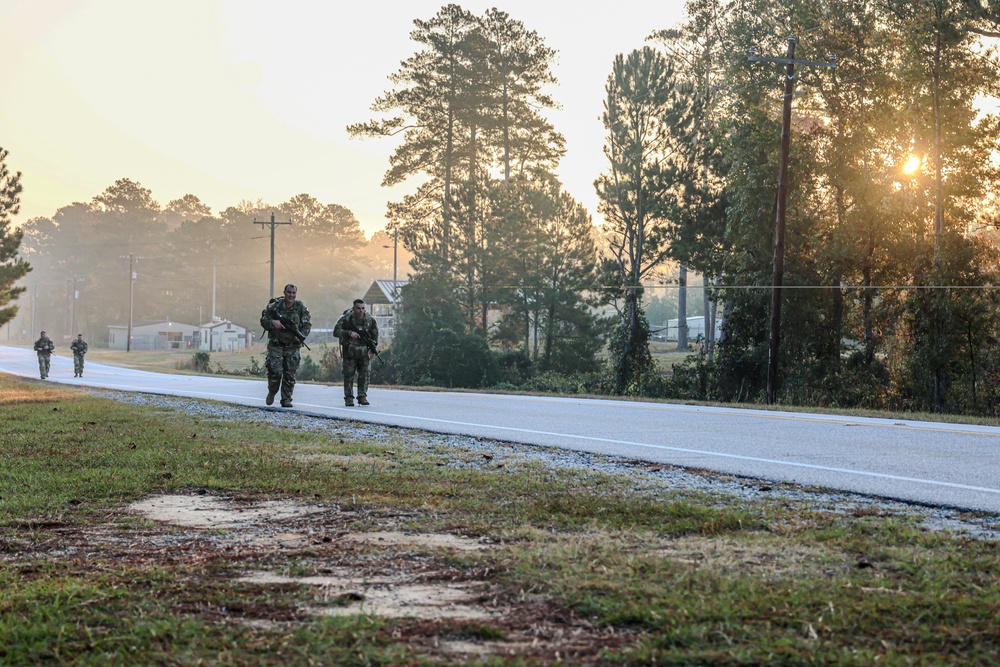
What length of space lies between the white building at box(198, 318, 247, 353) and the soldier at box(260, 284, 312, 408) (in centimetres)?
9459

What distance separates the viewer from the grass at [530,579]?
13.5ft

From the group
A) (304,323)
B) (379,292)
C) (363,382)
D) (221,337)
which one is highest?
(379,292)

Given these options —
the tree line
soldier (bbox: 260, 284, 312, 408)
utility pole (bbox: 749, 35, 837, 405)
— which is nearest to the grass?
soldier (bbox: 260, 284, 312, 408)

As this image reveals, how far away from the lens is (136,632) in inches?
172

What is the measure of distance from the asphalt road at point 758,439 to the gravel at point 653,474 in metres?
0.31

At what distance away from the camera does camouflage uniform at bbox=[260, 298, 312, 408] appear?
1877 cm

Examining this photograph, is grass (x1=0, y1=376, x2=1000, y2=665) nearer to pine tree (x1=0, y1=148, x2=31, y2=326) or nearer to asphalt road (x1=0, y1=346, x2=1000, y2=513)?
asphalt road (x1=0, y1=346, x2=1000, y2=513)

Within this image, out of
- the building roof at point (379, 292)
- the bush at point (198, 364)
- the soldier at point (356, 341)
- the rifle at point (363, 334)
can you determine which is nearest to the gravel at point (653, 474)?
the soldier at point (356, 341)

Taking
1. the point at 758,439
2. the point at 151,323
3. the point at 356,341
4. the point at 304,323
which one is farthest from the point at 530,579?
the point at 151,323

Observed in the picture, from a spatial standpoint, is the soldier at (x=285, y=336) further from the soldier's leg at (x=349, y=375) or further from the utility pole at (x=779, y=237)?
the utility pole at (x=779, y=237)

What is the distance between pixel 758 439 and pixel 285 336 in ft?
30.8

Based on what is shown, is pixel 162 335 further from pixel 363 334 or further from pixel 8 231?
pixel 363 334

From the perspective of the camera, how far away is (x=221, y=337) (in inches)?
4523

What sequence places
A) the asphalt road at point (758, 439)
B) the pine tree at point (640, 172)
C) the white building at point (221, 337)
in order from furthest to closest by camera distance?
the white building at point (221, 337) → the pine tree at point (640, 172) → the asphalt road at point (758, 439)
